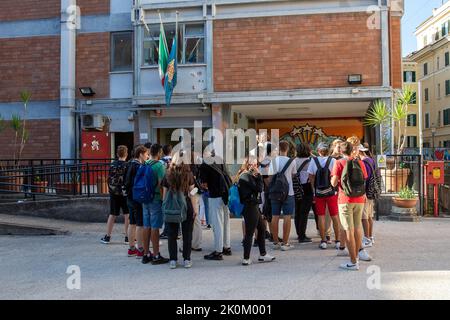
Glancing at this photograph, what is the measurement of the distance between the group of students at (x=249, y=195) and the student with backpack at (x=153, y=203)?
0.02 meters

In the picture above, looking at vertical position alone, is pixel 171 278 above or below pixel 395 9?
below

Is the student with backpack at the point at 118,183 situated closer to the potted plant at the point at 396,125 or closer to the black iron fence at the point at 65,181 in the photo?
the black iron fence at the point at 65,181

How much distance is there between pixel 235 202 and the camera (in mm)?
7098

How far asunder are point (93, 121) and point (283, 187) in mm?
10896

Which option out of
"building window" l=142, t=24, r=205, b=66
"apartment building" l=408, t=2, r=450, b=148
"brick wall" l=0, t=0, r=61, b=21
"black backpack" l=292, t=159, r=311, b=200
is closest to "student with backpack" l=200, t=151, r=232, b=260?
"black backpack" l=292, t=159, r=311, b=200

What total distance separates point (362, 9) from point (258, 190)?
1071 centimetres

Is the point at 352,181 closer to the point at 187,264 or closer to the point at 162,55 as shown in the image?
the point at 187,264

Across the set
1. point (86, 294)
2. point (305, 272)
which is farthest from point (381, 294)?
point (86, 294)

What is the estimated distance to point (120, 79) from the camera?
1731 cm

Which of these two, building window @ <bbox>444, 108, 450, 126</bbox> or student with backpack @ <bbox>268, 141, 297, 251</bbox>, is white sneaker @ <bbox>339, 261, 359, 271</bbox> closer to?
student with backpack @ <bbox>268, 141, 297, 251</bbox>

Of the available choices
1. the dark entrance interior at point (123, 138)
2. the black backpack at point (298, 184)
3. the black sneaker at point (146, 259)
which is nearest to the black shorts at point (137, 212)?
the black sneaker at point (146, 259)

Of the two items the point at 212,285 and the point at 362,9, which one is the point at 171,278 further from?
the point at 362,9

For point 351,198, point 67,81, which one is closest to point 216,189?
point 351,198

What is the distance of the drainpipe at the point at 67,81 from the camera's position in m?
17.2
